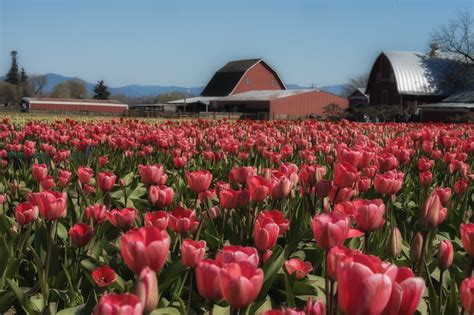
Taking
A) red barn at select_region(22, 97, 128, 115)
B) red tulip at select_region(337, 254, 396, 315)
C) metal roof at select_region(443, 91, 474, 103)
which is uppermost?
metal roof at select_region(443, 91, 474, 103)

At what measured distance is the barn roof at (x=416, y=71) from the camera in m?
60.6

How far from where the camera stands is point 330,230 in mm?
1825

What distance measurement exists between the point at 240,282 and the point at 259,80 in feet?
282

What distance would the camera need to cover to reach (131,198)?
4.51 metres

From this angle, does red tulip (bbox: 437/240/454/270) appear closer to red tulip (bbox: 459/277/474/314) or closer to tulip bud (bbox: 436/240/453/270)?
tulip bud (bbox: 436/240/453/270)

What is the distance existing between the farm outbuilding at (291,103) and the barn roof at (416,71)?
744 cm

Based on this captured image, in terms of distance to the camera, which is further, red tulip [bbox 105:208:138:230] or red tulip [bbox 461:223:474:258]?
red tulip [bbox 105:208:138:230]

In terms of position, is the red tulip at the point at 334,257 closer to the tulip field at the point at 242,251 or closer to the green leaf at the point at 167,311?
the tulip field at the point at 242,251

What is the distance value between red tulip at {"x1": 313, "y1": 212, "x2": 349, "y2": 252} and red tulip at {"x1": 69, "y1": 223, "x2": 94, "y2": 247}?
1.08 meters

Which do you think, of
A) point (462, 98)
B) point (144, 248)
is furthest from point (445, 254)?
point (462, 98)

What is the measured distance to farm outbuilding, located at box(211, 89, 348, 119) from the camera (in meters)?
66.4

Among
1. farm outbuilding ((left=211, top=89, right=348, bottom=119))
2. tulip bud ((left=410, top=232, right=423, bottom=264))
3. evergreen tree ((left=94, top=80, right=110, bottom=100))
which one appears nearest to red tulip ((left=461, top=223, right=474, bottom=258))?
tulip bud ((left=410, top=232, right=423, bottom=264))

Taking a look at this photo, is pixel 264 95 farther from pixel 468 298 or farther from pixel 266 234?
pixel 468 298

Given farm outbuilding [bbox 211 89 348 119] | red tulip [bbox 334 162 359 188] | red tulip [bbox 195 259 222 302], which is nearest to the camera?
red tulip [bbox 195 259 222 302]
